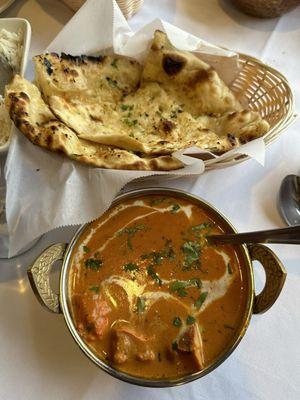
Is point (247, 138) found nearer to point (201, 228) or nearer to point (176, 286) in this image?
point (201, 228)

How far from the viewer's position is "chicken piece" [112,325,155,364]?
1051 millimetres

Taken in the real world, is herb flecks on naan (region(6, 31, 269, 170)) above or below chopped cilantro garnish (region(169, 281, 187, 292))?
above

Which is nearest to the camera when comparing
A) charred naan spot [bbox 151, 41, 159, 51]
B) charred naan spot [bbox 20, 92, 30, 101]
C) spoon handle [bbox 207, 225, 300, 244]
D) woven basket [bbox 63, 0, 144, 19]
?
spoon handle [bbox 207, 225, 300, 244]

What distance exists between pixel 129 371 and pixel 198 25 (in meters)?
1.62

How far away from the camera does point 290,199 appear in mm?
1488

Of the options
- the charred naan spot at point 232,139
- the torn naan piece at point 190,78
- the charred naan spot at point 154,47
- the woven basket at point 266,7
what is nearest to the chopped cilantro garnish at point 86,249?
the charred naan spot at point 232,139

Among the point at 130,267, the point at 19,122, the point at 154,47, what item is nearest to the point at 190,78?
the point at 154,47

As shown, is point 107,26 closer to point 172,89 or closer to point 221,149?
point 172,89

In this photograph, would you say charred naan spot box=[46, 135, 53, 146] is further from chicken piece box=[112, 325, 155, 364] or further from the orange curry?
chicken piece box=[112, 325, 155, 364]

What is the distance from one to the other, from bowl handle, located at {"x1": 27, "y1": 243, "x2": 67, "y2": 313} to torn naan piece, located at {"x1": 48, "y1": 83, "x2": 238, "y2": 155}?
0.46 m

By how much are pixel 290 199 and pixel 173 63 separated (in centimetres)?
66

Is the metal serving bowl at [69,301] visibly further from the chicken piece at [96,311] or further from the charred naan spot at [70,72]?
the charred naan spot at [70,72]

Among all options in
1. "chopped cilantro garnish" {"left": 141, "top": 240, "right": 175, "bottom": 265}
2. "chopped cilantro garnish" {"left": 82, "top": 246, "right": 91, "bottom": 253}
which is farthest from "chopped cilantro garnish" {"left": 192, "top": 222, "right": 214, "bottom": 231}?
"chopped cilantro garnish" {"left": 82, "top": 246, "right": 91, "bottom": 253}

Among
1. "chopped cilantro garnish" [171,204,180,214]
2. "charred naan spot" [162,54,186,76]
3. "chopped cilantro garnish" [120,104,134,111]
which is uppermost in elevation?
"charred naan spot" [162,54,186,76]
